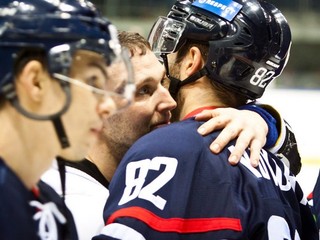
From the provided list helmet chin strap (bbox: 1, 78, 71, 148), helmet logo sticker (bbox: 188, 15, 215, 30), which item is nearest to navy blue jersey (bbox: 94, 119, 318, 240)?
helmet logo sticker (bbox: 188, 15, 215, 30)

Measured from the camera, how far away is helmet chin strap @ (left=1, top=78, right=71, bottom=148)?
103cm

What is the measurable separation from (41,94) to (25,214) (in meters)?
0.17

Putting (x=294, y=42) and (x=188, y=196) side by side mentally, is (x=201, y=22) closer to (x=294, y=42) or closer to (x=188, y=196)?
(x=188, y=196)

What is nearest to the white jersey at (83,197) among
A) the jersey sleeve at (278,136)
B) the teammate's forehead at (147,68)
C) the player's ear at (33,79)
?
the teammate's forehead at (147,68)

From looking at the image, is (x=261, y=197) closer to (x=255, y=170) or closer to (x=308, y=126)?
(x=255, y=170)

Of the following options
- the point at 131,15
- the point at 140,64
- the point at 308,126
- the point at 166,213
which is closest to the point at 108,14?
the point at 131,15

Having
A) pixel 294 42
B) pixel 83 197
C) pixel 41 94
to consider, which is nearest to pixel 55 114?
pixel 41 94

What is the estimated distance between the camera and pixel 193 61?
1695 millimetres

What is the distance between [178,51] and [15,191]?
77 cm

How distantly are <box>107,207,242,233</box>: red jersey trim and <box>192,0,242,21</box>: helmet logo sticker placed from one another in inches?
18.6

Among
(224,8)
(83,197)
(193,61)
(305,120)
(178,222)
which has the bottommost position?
(305,120)

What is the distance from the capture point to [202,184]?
144 centimetres

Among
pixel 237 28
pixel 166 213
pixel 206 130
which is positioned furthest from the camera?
pixel 237 28

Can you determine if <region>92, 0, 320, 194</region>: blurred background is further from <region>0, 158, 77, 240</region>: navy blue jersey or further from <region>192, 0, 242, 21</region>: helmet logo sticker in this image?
<region>0, 158, 77, 240</region>: navy blue jersey
